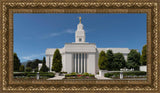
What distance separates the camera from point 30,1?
17.2ft

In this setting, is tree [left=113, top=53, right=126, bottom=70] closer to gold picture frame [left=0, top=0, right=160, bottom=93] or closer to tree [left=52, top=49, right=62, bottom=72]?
tree [left=52, top=49, right=62, bottom=72]

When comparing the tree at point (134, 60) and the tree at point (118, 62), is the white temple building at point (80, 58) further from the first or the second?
the tree at point (134, 60)

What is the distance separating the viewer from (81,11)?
526 cm

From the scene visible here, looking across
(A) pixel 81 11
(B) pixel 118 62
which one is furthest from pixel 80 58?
(A) pixel 81 11

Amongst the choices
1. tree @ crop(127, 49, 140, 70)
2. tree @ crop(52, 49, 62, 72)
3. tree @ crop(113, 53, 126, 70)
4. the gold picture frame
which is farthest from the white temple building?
the gold picture frame

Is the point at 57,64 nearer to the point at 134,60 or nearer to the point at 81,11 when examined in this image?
the point at 134,60

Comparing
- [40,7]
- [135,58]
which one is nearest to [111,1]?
[40,7]

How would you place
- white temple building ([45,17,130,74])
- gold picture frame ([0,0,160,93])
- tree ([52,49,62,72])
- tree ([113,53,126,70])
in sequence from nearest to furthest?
gold picture frame ([0,0,160,93]), tree ([52,49,62,72]), tree ([113,53,126,70]), white temple building ([45,17,130,74])

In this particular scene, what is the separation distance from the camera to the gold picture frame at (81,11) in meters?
5.14

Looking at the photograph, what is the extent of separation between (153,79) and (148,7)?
2.62 metres

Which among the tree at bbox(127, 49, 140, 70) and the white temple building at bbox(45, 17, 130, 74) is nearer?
the tree at bbox(127, 49, 140, 70)

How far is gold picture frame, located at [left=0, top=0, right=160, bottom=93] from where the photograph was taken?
514cm

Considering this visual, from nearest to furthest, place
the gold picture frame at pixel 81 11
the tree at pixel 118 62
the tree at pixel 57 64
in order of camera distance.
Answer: the gold picture frame at pixel 81 11, the tree at pixel 57 64, the tree at pixel 118 62

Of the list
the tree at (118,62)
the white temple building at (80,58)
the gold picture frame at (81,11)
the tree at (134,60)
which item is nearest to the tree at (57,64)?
the white temple building at (80,58)
